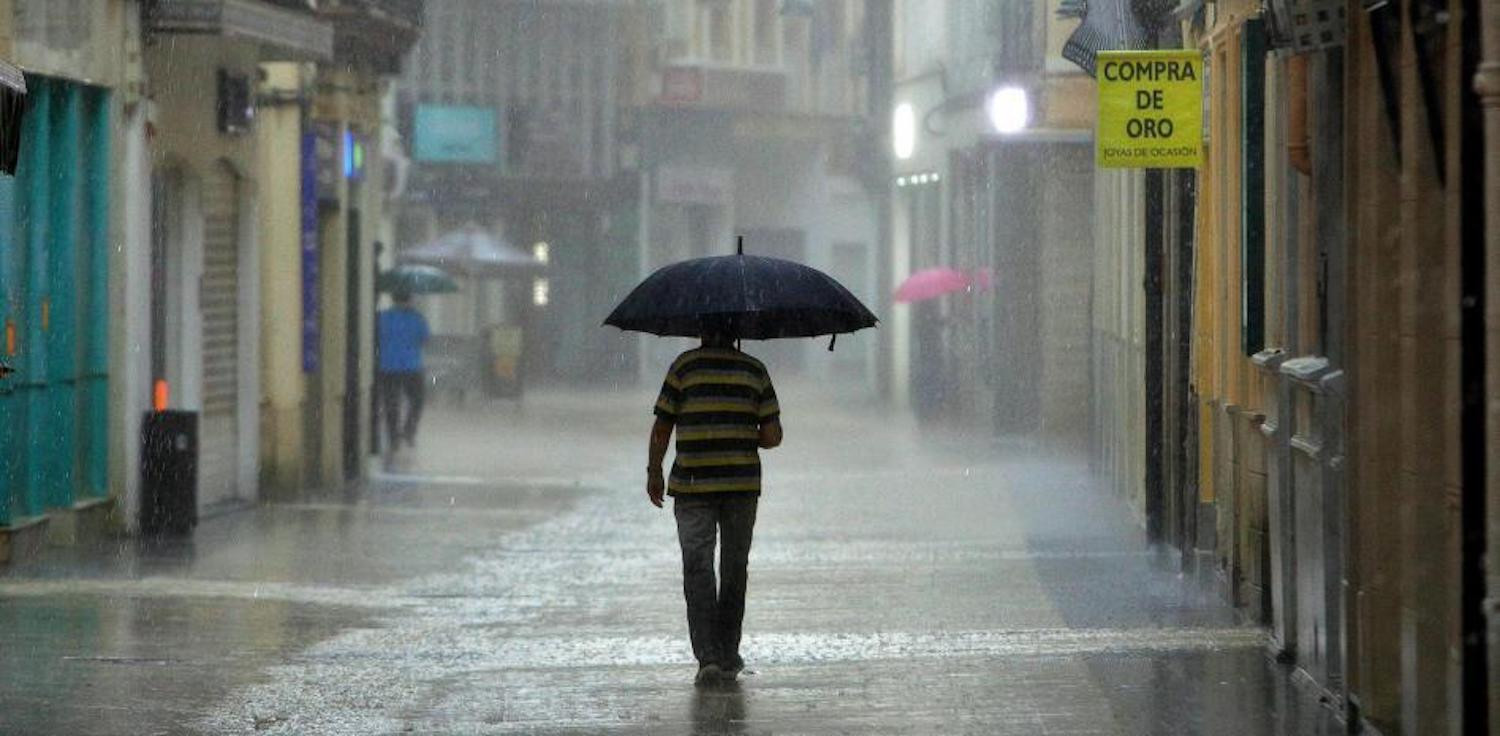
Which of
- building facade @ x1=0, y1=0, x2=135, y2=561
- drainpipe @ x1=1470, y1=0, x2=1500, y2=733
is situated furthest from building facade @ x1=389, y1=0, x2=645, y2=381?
drainpipe @ x1=1470, y1=0, x2=1500, y2=733

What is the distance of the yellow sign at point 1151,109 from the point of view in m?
15.1

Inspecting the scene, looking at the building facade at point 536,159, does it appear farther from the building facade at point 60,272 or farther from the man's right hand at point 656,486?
Result: the man's right hand at point 656,486

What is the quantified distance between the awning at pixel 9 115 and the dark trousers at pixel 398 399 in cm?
1878

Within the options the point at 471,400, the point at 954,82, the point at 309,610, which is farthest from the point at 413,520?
the point at 471,400

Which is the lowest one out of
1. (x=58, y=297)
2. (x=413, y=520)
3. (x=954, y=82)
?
(x=413, y=520)

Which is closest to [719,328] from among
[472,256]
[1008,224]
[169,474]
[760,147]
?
[169,474]

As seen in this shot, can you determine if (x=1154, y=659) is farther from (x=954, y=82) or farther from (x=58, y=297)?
(x=954, y=82)

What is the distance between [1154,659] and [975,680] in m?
1.02

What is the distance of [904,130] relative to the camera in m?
41.9

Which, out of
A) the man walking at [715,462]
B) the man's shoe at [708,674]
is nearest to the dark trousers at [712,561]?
the man walking at [715,462]

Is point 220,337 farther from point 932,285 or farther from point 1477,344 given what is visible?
point 1477,344

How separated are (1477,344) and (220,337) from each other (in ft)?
54.2

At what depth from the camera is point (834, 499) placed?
75.6 ft

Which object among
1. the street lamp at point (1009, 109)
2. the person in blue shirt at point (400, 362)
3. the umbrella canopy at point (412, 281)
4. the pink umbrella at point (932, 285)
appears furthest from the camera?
the pink umbrella at point (932, 285)
